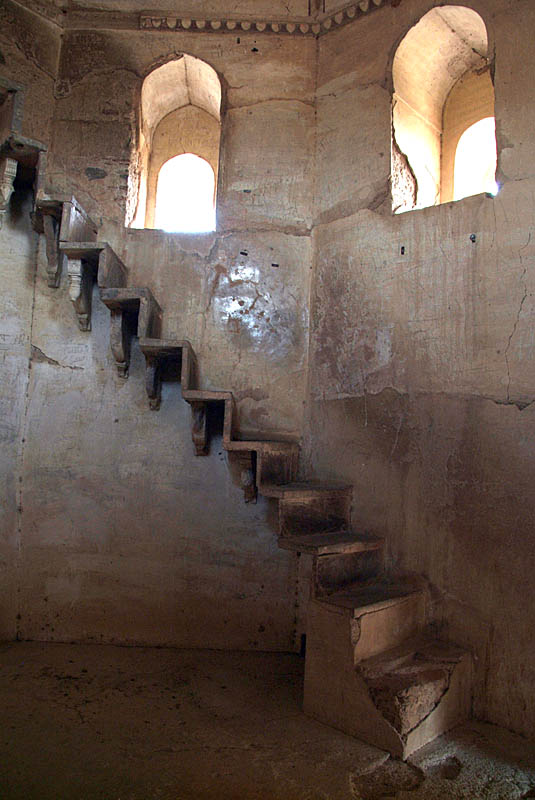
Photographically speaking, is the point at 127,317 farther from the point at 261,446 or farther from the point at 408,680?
the point at 408,680

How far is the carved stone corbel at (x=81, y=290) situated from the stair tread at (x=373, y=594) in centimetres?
349

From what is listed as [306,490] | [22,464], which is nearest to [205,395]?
[306,490]

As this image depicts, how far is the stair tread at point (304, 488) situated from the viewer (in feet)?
15.1

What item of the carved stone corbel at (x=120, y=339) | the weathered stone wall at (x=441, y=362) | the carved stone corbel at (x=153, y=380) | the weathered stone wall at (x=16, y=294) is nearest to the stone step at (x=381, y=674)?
the weathered stone wall at (x=441, y=362)

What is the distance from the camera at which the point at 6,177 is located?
17.1 feet

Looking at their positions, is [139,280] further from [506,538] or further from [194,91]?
[506,538]

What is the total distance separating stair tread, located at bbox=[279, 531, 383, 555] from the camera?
13.8 feet

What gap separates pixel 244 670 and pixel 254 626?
522 millimetres

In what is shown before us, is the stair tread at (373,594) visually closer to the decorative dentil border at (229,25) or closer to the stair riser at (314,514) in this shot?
the stair riser at (314,514)

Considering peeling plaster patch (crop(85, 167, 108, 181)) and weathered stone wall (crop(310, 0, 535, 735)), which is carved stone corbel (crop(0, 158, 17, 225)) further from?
weathered stone wall (crop(310, 0, 535, 735))

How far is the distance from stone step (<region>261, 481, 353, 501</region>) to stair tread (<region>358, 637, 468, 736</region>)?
51.5 inches

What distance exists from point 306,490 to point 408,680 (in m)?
1.58

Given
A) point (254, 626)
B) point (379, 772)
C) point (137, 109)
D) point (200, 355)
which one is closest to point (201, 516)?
point (254, 626)

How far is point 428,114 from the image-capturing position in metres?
5.80
